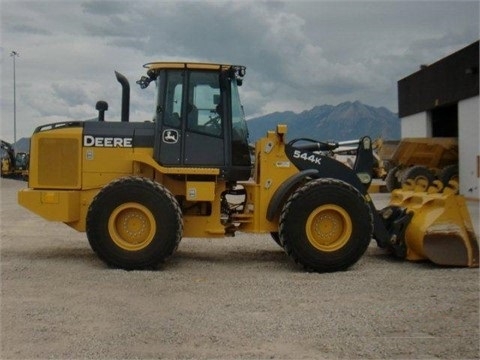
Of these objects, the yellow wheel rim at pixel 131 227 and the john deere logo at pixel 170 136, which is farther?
the john deere logo at pixel 170 136

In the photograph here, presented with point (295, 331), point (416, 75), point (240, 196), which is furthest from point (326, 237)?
point (416, 75)

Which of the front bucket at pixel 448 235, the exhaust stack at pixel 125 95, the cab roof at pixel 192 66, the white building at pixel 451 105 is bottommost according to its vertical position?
the front bucket at pixel 448 235

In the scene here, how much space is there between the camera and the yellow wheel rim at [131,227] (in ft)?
25.5

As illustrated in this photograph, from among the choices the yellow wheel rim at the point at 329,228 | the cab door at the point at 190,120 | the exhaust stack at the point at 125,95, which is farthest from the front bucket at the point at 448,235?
the exhaust stack at the point at 125,95

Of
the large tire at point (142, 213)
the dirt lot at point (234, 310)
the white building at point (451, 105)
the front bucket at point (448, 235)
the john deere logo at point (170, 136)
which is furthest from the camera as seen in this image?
the white building at point (451, 105)

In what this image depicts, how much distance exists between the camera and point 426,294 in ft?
21.2

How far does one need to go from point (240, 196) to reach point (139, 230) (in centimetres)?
166

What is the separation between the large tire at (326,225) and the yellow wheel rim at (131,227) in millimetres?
1715

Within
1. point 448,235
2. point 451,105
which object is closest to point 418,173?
point 451,105

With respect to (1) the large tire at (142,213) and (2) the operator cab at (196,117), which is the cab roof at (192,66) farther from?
(1) the large tire at (142,213)

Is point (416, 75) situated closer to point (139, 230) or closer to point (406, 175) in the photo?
point (406, 175)

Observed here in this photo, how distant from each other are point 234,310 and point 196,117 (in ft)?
10.6

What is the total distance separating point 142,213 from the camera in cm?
780

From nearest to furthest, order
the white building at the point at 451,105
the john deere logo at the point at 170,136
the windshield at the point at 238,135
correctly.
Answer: the john deere logo at the point at 170,136 → the windshield at the point at 238,135 → the white building at the point at 451,105
